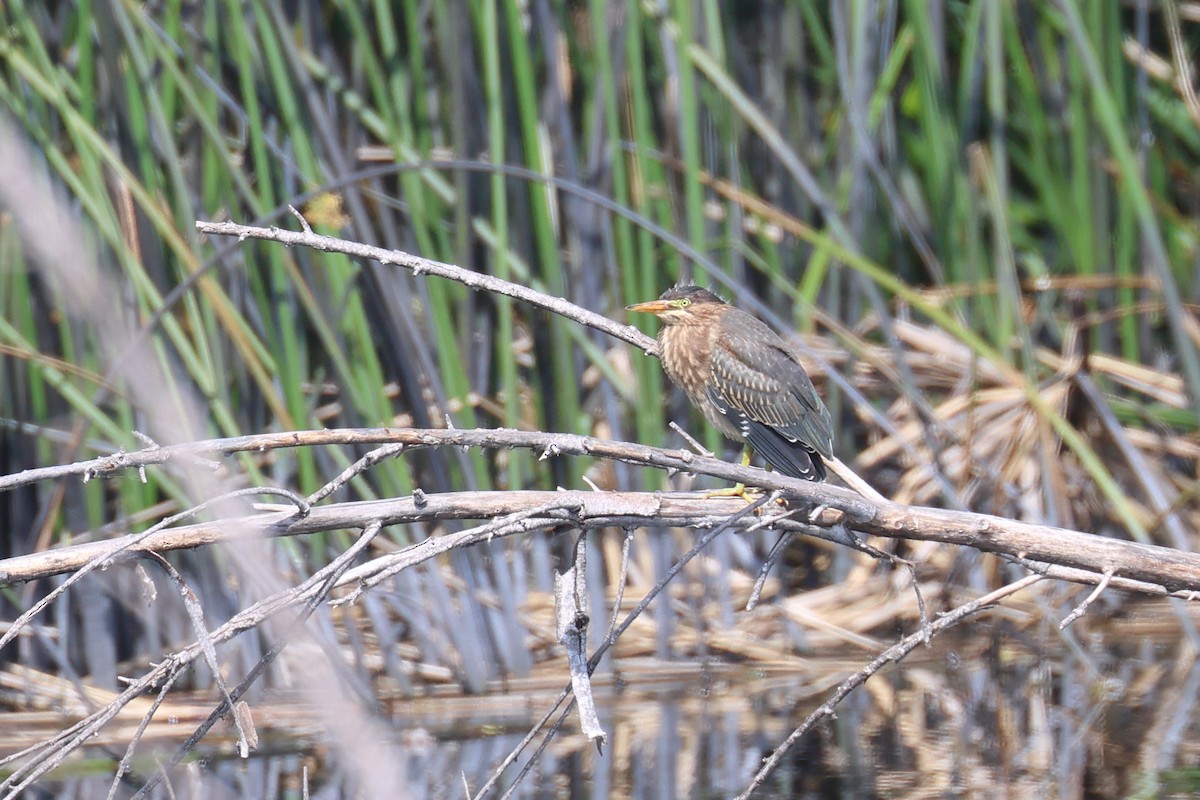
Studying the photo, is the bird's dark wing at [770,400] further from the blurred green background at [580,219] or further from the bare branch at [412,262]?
the bare branch at [412,262]

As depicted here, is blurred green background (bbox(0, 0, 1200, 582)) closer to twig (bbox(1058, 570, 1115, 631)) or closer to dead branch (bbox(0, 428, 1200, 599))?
dead branch (bbox(0, 428, 1200, 599))

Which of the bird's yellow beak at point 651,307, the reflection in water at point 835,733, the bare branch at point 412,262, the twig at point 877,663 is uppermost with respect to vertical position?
the bird's yellow beak at point 651,307

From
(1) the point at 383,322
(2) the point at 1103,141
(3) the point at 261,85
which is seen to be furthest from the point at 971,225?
(3) the point at 261,85

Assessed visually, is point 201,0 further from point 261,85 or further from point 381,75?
point 381,75

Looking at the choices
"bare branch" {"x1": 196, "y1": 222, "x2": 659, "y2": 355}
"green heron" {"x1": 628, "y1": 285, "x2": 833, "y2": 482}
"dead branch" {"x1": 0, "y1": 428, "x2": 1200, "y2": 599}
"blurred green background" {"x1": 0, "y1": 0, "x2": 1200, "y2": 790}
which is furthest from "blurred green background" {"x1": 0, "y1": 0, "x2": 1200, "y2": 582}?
"dead branch" {"x1": 0, "y1": 428, "x2": 1200, "y2": 599}

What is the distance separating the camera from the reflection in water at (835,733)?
11.6 feet

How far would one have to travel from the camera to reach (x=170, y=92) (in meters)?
3.97

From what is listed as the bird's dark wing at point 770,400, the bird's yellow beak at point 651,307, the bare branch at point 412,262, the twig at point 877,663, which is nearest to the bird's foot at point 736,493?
the bird's dark wing at point 770,400

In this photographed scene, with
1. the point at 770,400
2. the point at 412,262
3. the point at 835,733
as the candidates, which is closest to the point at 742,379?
the point at 770,400

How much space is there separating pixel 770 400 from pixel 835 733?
1089mm

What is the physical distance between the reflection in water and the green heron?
856 millimetres

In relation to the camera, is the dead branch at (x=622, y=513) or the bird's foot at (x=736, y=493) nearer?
the dead branch at (x=622, y=513)

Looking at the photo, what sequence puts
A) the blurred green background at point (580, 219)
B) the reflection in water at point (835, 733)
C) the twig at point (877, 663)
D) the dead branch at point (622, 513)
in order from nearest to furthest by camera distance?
the dead branch at point (622, 513) → the twig at point (877, 663) → the reflection in water at point (835, 733) → the blurred green background at point (580, 219)

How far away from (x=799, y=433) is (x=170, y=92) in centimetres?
217
